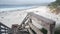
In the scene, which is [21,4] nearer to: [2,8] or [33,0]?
[33,0]

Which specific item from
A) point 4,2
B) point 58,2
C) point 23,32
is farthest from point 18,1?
point 23,32

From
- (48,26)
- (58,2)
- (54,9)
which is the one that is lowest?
(48,26)

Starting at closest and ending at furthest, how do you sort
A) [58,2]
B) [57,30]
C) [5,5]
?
[57,30] → [58,2] → [5,5]

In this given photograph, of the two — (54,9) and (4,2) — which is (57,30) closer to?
(54,9)

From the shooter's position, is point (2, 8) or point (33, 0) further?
point (33, 0)

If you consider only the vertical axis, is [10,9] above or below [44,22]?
above

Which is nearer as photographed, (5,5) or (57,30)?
(57,30)

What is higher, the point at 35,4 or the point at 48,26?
the point at 35,4

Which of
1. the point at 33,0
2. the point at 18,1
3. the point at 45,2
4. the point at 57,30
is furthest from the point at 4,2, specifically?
the point at 57,30

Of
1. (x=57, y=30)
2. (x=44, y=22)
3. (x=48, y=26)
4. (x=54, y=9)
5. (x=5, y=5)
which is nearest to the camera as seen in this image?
(x=48, y=26)
